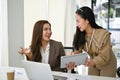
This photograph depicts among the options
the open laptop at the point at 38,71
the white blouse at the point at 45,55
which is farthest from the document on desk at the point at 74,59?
the white blouse at the point at 45,55

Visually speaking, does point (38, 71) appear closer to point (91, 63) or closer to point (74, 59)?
point (74, 59)

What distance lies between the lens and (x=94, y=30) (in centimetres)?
195

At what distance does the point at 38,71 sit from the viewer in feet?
4.84

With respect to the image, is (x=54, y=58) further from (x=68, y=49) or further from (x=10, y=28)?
(x=10, y=28)

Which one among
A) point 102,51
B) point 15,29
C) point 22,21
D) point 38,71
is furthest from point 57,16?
point 38,71

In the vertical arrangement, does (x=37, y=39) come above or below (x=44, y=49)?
above

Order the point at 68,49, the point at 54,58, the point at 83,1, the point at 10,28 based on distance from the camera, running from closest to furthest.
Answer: the point at 54,58, the point at 68,49, the point at 10,28, the point at 83,1

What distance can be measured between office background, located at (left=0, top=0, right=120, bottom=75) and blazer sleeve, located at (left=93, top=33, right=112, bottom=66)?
1673 mm

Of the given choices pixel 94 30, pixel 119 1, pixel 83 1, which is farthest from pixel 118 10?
pixel 94 30

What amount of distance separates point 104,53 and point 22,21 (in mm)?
1852

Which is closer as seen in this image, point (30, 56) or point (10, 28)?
point (30, 56)

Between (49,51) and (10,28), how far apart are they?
1320 mm

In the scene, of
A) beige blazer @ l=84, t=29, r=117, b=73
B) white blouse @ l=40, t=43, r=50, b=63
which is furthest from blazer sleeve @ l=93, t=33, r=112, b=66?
white blouse @ l=40, t=43, r=50, b=63

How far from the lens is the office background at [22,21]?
10.1 feet
